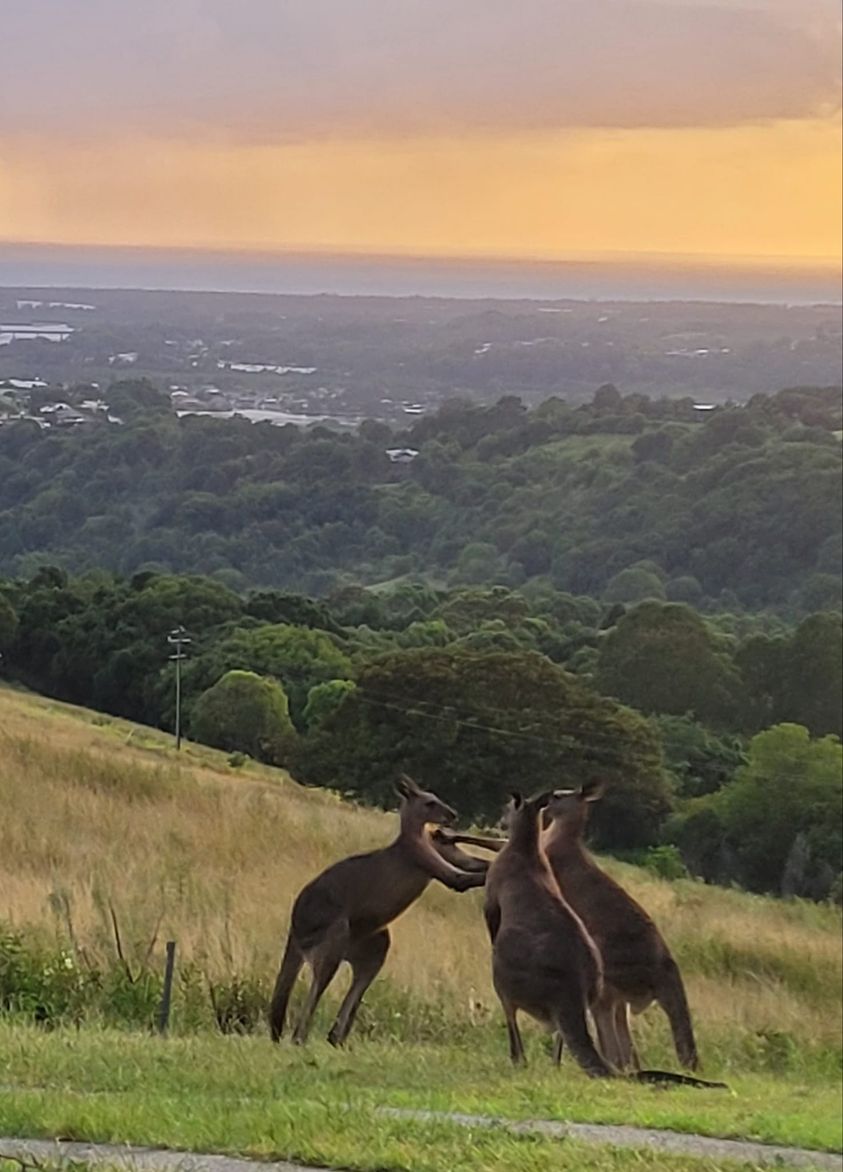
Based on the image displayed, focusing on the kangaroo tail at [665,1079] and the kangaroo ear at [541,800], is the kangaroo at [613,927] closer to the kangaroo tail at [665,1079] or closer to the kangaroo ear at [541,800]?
the kangaroo ear at [541,800]

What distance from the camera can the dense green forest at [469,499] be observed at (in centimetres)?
1189

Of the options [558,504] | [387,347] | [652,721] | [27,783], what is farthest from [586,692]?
[27,783]

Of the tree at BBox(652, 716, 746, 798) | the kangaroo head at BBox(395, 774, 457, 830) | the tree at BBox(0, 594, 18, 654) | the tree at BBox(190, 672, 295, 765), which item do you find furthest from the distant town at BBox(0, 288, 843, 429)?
the tree at BBox(652, 716, 746, 798)

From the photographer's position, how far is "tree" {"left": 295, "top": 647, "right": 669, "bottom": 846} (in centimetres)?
1819

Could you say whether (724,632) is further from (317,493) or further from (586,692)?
(317,493)

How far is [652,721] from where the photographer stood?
80.3 ft

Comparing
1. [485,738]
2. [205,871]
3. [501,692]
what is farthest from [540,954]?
[501,692]

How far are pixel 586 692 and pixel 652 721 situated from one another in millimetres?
2075

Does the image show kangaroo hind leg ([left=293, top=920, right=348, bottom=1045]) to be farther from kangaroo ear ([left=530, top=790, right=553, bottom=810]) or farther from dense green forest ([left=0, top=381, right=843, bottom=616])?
dense green forest ([left=0, top=381, right=843, bottom=616])

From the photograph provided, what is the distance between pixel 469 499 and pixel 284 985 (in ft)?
48.3

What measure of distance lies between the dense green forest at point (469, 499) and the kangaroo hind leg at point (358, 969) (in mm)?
2803

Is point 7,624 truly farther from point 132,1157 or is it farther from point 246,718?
point 132,1157

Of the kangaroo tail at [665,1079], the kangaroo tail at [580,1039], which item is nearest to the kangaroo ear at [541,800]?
the kangaroo tail at [580,1039]

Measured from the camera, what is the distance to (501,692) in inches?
811
